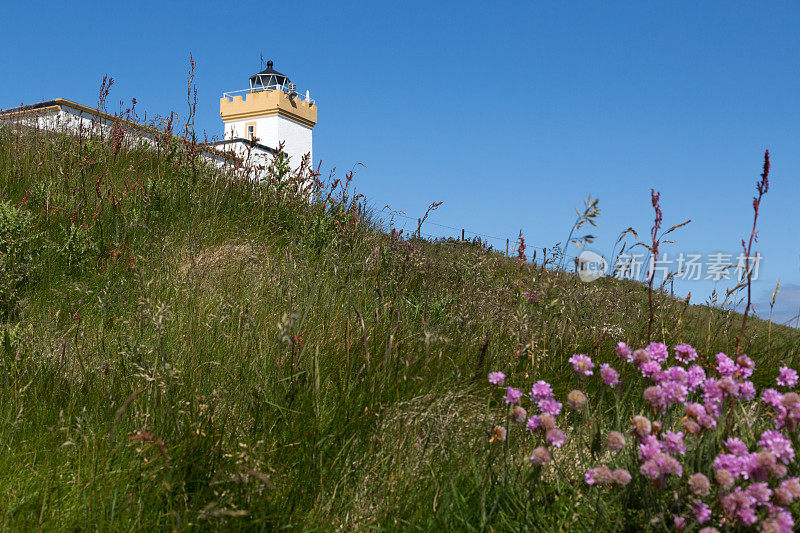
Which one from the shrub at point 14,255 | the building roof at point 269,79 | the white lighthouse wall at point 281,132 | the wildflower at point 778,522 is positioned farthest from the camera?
the building roof at point 269,79

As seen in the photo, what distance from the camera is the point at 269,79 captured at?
42344 mm

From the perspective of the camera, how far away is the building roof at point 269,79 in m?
41.9

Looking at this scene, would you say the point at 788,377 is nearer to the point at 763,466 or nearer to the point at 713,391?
the point at 713,391

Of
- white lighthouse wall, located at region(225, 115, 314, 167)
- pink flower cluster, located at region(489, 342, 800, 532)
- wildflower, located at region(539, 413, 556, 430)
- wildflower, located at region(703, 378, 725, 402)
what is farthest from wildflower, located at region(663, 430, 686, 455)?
white lighthouse wall, located at region(225, 115, 314, 167)

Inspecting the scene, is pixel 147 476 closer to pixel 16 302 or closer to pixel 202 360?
pixel 202 360

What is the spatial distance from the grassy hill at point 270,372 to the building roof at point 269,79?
3848 cm

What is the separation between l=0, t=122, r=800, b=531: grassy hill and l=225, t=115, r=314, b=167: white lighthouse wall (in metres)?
31.1

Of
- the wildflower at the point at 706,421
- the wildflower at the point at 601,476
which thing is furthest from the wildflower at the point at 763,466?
the wildflower at the point at 601,476

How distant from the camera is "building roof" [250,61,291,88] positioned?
137 feet

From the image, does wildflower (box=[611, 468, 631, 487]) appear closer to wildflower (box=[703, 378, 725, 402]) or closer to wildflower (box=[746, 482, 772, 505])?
wildflower (box=[746, 482, 772, 505])

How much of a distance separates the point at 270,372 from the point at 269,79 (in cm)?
4335

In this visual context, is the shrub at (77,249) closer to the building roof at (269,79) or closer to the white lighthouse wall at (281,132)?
the white lighthouse wall at (281,132)

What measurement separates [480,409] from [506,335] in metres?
1.37

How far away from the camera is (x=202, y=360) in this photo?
2980 mm
